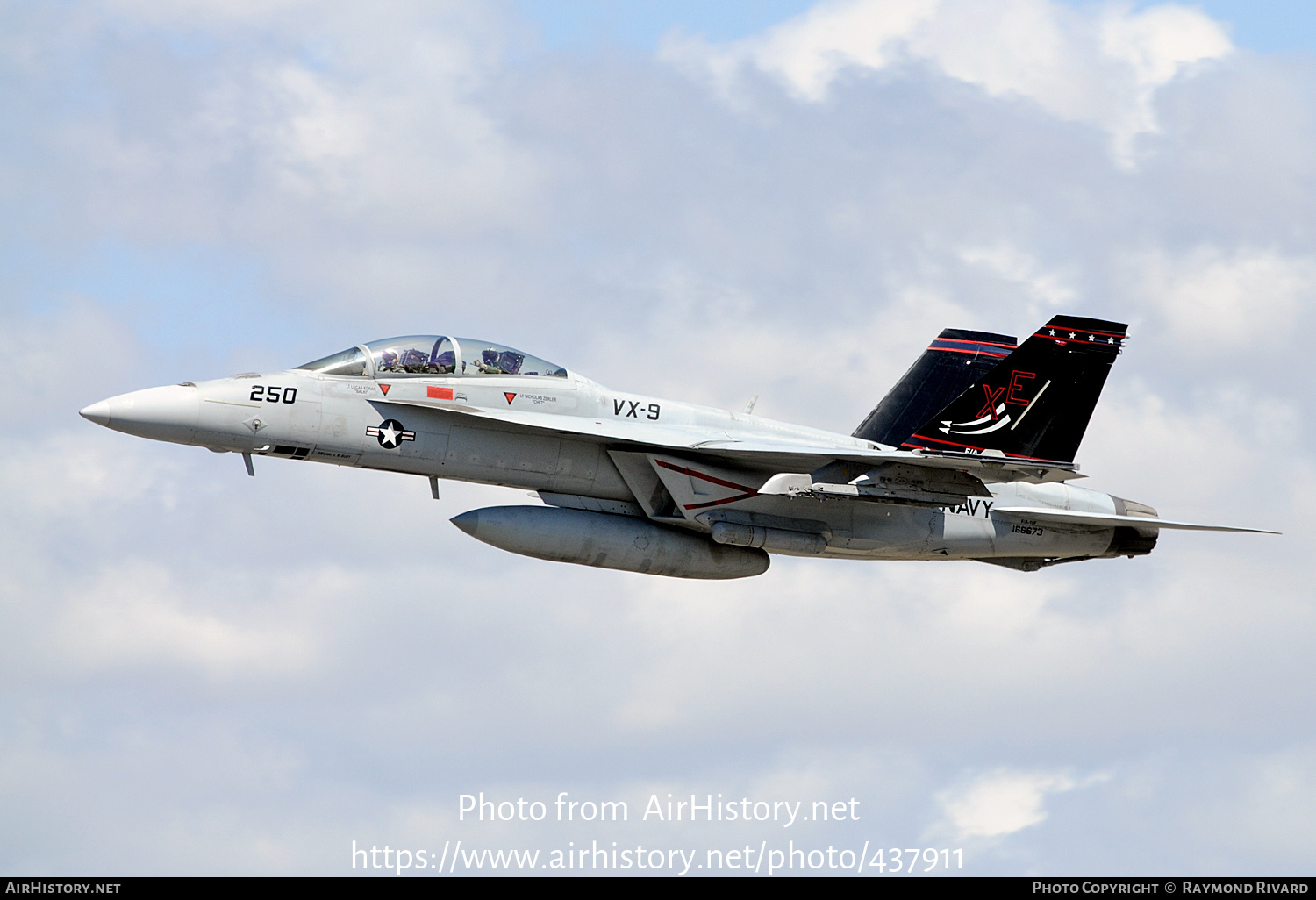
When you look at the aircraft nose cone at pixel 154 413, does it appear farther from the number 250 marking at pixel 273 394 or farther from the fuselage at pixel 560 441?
the number 250 marking at pixel 273 394

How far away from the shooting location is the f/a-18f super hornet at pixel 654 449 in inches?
922

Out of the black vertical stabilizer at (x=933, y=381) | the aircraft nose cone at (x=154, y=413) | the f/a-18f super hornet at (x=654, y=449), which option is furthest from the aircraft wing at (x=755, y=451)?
the black vertical stabilizer at (x=933, y=381)

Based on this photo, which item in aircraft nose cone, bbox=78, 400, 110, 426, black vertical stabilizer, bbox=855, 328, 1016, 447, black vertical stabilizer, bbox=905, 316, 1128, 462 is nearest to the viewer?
aircraft nose cone, bbox=78, 400, 110, 426

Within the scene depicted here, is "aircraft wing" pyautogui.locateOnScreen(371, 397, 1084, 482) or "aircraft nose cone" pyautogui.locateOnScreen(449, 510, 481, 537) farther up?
"aircraft wing" pyautogui.locateOnScreen(371, 397, 1084, 482)

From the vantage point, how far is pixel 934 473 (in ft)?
81.6

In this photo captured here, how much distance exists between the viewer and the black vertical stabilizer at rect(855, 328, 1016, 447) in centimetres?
3012

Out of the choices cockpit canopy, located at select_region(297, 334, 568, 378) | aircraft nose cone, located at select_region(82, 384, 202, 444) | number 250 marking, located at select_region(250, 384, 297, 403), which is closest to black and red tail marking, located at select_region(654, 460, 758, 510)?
cockpit canopy, located at select_region(297, 334, 568, 378)

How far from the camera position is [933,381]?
30.4 meters

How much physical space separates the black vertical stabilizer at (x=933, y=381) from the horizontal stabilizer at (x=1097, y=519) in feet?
10.9

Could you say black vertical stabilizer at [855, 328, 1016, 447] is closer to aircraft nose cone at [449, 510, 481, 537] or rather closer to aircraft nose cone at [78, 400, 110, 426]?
aircraft nose cone at [449, 510, 481, 537]

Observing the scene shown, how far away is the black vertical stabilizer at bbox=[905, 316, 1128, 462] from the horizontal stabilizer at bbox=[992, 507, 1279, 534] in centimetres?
175
